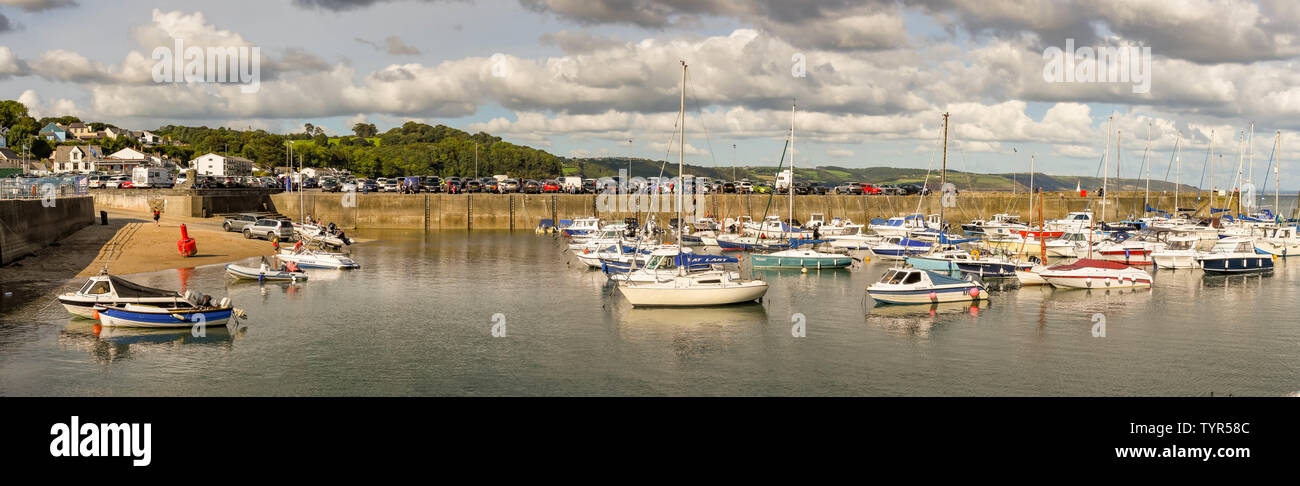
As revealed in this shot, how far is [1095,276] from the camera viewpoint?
153ft

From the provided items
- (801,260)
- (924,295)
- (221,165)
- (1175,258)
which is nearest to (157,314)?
(924,295)

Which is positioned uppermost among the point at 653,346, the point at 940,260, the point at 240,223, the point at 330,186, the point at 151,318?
the point at 330,186

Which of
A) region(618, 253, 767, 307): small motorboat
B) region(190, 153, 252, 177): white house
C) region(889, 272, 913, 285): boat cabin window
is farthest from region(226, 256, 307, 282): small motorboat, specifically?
region(190, 153, 252, 177): white house

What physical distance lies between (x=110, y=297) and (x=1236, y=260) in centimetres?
6174

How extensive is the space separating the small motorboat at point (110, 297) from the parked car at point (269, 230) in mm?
33882

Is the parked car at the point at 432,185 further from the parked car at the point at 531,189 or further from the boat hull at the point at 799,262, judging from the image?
the boat hull at the point at 799,262

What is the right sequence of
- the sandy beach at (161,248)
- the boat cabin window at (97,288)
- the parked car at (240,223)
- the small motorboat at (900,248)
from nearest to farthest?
1. the boat cabin window at (97,288)
2. the sandy beach at (161,248)
3. the small motorboat at (900,248)
4. the parked car at (240,223)

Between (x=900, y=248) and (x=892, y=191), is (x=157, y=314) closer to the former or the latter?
(x=900, y=248)

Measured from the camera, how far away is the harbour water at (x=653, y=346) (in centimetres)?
2580

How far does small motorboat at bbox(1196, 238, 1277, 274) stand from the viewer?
55.8 m

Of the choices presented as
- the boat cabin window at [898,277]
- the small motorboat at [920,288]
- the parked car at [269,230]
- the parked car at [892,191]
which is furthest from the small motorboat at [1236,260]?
the parked car at [269,230]

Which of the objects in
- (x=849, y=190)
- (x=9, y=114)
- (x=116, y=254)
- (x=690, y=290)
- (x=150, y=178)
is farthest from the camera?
(x=9, y=114)

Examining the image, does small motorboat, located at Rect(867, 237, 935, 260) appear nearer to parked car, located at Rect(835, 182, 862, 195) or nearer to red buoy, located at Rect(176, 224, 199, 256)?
parked car, located at Rect(835, 182, 862, 195)

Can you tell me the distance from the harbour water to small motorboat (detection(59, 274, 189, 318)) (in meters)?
0.80
